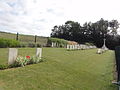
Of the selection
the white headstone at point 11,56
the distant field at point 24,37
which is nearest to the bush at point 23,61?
the white headstone at point 11,56

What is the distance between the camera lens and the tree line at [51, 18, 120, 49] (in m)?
50.0

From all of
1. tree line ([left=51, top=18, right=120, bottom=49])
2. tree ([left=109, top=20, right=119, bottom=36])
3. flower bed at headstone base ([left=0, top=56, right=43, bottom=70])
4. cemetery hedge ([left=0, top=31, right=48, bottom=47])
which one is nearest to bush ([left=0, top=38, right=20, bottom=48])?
cemetery hedge ([left=0, top=31, right=48, bottom=47])

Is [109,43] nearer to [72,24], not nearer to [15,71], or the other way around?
[72,24]

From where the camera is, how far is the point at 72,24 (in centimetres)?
5309

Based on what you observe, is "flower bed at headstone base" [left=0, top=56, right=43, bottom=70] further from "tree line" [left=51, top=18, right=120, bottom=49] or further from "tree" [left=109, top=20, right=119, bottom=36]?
"tree" [left=109, top=20, right=119, bottom=36]

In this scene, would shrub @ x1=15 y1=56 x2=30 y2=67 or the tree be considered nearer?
shrub @ x1=15 y1=56 x2=30 y2=67

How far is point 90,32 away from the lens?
172 ft

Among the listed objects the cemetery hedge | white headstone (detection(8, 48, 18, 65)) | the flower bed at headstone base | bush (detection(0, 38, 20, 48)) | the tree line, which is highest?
the tree line

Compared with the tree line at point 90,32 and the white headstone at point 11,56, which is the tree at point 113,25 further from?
the white headstone at point 11,56

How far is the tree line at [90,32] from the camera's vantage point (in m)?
50.0

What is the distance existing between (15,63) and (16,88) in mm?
1904

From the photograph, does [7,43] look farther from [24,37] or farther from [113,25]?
[113,25]

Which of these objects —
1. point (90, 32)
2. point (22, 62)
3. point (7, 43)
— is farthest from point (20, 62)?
point (90, 32)

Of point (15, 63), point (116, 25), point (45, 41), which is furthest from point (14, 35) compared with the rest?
point (116, 25)
